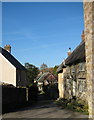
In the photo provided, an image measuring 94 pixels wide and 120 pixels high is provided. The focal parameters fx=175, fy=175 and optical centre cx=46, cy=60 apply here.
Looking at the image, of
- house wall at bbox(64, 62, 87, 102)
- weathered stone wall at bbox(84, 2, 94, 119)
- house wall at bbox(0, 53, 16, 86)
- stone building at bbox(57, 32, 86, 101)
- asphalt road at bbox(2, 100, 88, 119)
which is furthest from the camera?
house wall at bbox(0, 53, 16, 86)

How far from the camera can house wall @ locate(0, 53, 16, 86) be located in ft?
80.9

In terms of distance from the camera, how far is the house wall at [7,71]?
24.7m

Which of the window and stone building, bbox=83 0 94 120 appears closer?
stone building, bbox=83 0 94 120

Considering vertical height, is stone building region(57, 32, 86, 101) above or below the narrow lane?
above

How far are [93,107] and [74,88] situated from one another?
42.8 ft

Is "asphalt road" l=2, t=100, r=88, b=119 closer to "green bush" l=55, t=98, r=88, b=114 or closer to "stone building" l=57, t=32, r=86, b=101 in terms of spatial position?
"green bush" l=55, t=98, r=88, b=114

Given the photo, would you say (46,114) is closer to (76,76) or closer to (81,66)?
(81,66)

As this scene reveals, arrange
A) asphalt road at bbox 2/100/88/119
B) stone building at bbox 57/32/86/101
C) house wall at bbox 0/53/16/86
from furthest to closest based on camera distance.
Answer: house wall at bbox 0/53/16/86
stone building at bbox 57/32/86/101
asphalt road at bbox 2/100/88/119

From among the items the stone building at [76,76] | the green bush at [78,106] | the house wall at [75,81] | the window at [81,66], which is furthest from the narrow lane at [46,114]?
the window at [81,66]

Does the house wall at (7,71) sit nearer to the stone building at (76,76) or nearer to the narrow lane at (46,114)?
the stone building at (76,76)

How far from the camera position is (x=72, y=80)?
18.9 m

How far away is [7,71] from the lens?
25.2m

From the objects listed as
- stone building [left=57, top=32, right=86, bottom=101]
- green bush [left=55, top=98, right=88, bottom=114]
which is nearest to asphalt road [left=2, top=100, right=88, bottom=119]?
green bush [left=55, top=98, right=88, bottom=114]

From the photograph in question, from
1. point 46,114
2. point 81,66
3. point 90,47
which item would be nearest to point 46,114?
point 46,114
